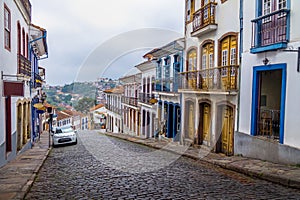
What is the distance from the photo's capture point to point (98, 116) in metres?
55.9

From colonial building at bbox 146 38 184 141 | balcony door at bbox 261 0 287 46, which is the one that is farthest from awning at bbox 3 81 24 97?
colonial building at bbox 146 38 184 141

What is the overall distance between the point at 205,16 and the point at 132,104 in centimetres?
Answer: 1538

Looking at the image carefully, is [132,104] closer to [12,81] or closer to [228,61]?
[228,61]

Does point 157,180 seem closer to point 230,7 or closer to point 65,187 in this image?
point 65,187

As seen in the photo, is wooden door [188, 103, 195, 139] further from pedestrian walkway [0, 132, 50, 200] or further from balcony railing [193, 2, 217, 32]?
pedestrian walkway [0, 132, 50, 200]

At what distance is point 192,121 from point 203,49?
3719 mm

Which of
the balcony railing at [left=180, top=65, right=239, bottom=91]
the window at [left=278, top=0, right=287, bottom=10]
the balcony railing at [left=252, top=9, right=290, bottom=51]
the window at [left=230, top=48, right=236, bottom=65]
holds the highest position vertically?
the window at [left=278, top=0, right=287, bottom=10]

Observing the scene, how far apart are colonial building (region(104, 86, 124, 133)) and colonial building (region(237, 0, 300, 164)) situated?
2381 centimetres

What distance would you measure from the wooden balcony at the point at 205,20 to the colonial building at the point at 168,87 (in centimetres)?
220

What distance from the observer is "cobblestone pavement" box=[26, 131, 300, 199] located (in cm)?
600

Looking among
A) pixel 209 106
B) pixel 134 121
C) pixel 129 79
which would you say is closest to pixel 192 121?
pixel 209 106

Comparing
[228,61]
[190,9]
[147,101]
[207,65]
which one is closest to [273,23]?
[228,61]

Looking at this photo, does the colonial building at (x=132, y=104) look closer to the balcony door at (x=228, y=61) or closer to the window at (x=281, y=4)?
A: the balcony door at (x=228, y=61)

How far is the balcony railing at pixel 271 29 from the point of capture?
326 inches
